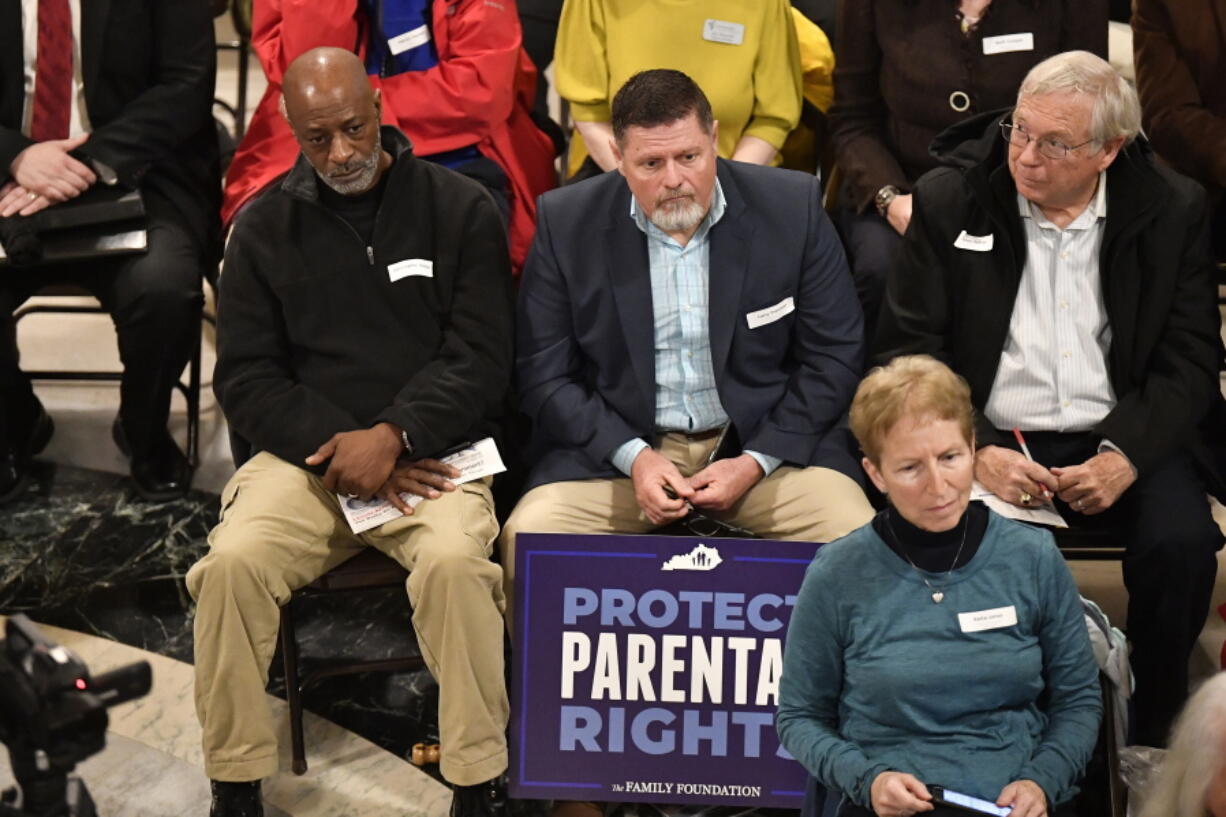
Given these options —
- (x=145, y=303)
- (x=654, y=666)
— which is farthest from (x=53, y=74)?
(x=654, y=666)

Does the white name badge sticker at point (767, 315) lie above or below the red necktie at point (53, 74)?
below

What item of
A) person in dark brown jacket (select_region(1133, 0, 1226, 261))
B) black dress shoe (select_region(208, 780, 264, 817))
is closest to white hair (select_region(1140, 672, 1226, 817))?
black dress shoe (select_region(208, 780, 264, 817))

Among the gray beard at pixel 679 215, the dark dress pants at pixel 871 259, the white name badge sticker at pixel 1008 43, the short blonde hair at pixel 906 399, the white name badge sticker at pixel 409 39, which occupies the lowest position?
the short blonde hair at pixel 906 399

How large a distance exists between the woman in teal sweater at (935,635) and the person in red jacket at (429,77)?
182cm

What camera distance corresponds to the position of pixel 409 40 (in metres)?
4.21

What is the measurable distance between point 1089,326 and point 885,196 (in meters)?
0.71

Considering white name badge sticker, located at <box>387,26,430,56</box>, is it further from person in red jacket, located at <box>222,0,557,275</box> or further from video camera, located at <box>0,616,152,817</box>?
video camera, located at <box>0,616,152,817</box>

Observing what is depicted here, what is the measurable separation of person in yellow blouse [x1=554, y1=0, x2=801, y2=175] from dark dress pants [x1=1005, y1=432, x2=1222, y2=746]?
1.36 m

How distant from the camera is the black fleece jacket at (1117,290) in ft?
11.3

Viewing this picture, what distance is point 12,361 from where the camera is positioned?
14.5 ft

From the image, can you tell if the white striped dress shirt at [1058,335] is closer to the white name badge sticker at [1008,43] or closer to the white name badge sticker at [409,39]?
the white name badge sticker at [1008,43]

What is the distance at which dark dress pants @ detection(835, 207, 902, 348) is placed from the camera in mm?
3959

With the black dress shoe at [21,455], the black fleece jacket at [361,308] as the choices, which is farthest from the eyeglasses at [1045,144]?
the black dress shoe at [21,455]

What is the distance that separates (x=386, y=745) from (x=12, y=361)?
168 centimetres
